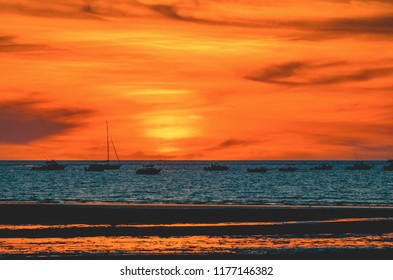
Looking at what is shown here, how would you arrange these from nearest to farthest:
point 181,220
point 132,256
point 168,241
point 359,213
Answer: point 132,256 < point 168,241 < point 181,220 < point 359,213

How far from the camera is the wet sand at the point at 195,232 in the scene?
31938mm

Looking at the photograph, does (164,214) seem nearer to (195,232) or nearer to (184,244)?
(195,232)

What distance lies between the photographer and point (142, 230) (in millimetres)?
40125

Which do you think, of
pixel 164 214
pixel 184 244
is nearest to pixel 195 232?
pixel 184 244

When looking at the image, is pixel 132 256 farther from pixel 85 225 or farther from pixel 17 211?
pixel 17 211

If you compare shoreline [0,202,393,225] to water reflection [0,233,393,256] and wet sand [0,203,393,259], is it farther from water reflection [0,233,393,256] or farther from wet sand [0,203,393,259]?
water reflection [0,233,393,256]

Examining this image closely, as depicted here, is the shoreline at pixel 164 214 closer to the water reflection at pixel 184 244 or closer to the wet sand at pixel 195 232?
the wet sand at pixel 195 232

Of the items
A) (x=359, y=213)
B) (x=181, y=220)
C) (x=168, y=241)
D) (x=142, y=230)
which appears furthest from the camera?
(x=359, y=213)

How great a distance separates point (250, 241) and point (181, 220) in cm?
1095

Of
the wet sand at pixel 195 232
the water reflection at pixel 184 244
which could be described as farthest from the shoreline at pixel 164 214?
the water reflection at pixel 184 244

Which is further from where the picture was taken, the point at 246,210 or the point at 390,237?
the point at 246,210

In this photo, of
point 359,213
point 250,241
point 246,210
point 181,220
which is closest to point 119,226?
point 181,220

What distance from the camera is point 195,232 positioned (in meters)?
39.3

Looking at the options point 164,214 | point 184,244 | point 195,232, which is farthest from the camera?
point 164,214
